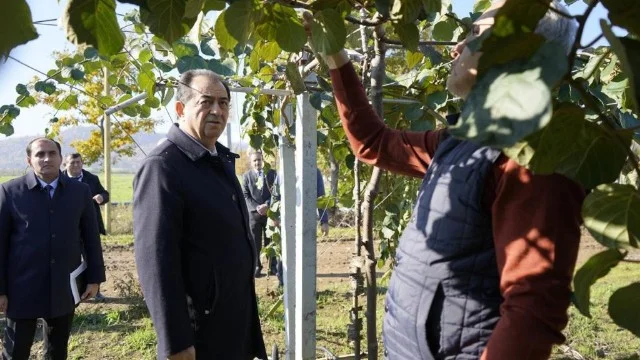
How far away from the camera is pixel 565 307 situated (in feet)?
3.62

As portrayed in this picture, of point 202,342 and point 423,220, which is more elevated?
point 423,220

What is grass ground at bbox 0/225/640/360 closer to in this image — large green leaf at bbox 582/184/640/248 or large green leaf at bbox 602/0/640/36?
large green leaf at bbox 582/184/640/248

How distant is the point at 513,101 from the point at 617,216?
297 millimetres

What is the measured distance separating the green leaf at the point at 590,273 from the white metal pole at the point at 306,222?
8.08 ft

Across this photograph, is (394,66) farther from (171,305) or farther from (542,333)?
(542,333)

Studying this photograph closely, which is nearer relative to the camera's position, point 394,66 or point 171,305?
point 171,305

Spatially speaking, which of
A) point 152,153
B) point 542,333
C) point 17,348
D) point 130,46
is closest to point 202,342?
point 152,153

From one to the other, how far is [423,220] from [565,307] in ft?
1.21

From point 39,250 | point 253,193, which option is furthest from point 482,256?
point 253,193

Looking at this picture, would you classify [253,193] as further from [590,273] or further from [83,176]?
[590,273]

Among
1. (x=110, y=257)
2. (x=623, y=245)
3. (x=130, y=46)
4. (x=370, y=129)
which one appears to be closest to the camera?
(x=623, y=245)

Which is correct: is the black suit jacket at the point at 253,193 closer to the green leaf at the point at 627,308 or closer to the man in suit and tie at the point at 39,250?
the man in suit and tie at the point at 39,250

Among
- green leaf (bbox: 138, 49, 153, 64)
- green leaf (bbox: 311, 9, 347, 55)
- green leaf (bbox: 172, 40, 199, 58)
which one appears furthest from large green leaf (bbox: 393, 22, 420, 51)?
green leaf (bbox: 138, 49, 153, 64)

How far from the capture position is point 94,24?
2.44 ft
